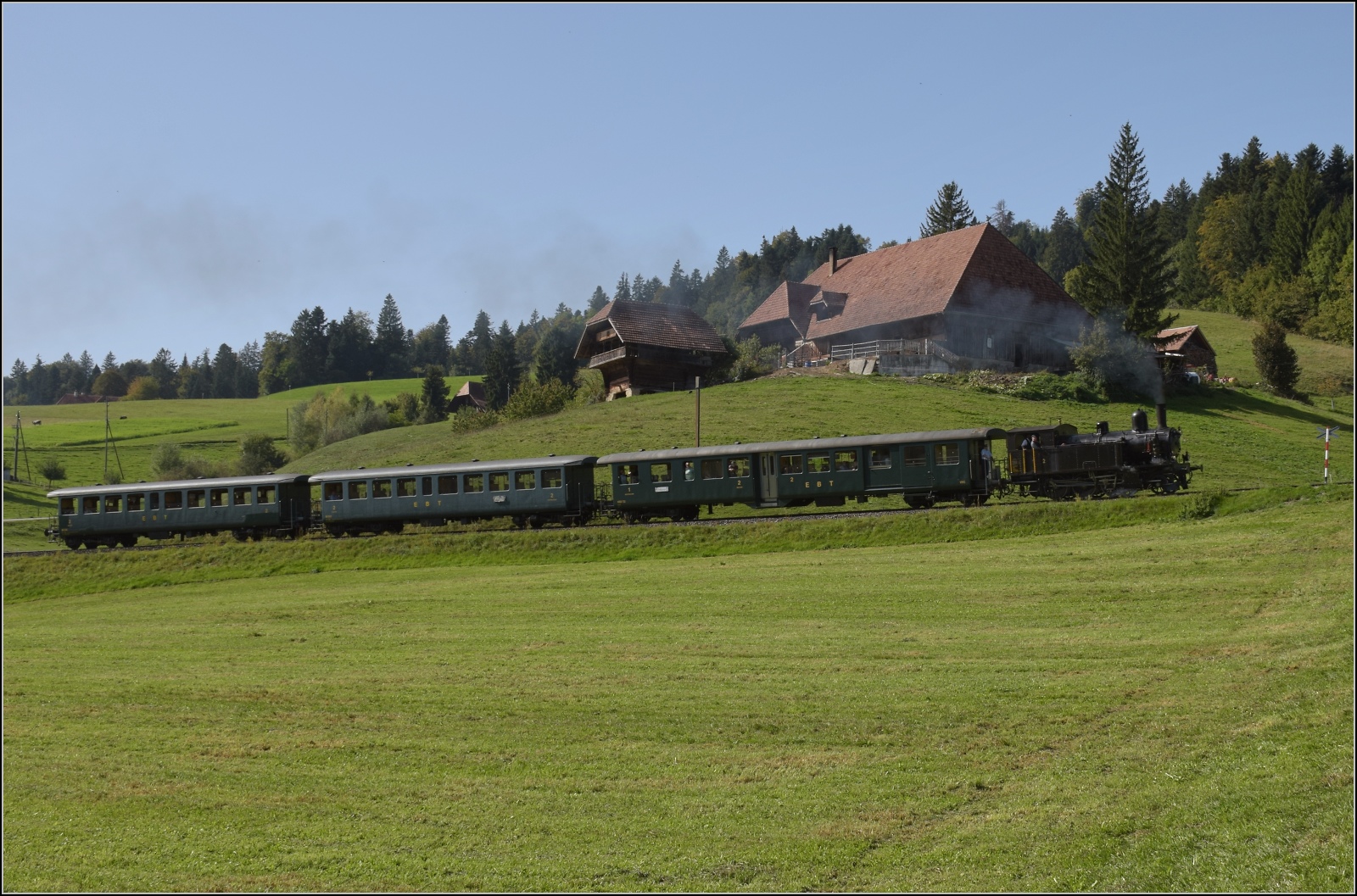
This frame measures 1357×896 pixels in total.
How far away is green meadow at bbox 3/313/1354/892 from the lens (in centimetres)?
1023

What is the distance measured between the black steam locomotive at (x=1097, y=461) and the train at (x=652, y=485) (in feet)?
0.12

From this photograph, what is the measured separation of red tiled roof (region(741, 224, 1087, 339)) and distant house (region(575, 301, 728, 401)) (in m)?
7.39

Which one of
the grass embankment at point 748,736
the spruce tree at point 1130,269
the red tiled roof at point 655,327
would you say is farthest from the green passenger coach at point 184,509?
the spruce tree at point 1130,269

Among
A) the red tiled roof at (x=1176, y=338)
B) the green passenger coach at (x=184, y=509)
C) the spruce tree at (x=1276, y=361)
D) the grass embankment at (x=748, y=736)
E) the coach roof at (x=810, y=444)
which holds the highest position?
the red tiled roof at (x=1176, y=338)

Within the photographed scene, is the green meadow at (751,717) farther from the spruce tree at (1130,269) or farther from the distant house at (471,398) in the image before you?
the distant house at (471,398)

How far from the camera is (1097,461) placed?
105 ft

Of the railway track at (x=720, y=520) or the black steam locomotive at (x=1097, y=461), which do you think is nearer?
the railway track at (x=720, y=520)

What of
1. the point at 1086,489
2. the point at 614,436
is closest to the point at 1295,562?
the point at 1086,489

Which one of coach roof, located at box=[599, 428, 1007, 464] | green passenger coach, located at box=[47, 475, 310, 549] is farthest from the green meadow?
green passenger coach, located at box=[47, 475, 310, 549]

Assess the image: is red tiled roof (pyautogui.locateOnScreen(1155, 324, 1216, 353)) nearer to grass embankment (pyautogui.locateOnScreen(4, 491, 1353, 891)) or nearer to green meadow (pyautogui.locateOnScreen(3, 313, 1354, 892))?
green meadow (pyautogui.locateOnScreen(3, 313, 1354, 892))

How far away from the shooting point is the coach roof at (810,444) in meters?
33.7

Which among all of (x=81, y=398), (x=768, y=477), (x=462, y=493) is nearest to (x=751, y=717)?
(x=768, y=477)

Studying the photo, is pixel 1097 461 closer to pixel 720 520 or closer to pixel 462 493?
pixel 720 520

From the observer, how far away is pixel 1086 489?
1289 inches
